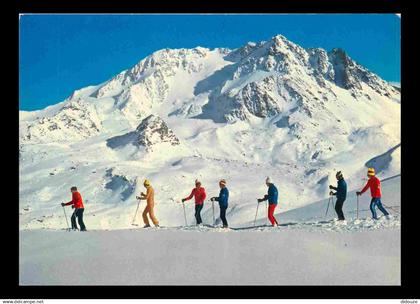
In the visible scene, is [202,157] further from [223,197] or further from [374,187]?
[374,187]

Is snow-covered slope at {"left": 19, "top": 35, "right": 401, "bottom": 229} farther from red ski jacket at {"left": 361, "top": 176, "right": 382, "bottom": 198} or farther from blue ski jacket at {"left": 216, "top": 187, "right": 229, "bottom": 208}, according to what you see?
red ski jacket at {"left": 361, "top": 176, "right": 382, "bottom": 198}

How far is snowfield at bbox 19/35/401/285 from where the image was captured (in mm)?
14375

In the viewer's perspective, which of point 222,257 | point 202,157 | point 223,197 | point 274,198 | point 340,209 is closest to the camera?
point 222,257

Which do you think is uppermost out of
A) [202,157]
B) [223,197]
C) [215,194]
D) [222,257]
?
[202,157]

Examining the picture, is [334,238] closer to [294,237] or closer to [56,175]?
[294,237]

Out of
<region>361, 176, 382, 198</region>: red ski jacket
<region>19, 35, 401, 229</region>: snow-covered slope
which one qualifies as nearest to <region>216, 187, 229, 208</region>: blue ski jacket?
<region>361, 176, 382, 198</region>: red ski jacket

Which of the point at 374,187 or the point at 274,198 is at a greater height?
the point at 374,187

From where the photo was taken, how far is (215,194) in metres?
98.1

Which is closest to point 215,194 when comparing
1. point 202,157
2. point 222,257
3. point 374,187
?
point 202,157

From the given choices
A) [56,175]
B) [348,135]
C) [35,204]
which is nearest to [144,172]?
[56,175]

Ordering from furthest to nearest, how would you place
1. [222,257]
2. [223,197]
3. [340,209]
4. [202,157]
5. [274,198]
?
1. [202,157]
2. [223,197]
3. [274,198]
4. [340,209]
5. [222,257]

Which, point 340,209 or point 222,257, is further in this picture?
point 340,209
